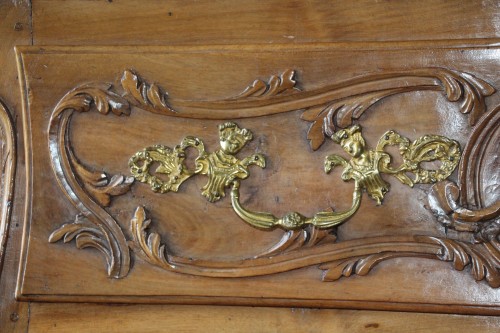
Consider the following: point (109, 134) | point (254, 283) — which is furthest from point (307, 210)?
point (109, 134)

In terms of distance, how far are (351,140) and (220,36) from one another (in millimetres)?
188

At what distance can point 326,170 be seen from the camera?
2.52ft

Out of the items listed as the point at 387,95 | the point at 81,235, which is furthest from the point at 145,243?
the point at 387,95

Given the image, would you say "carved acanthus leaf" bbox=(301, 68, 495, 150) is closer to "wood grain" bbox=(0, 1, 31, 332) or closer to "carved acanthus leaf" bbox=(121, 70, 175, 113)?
"carved acanthus leaf" bbox=(121, 70, 175, 113)

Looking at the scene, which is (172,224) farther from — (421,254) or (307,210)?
(421,254)

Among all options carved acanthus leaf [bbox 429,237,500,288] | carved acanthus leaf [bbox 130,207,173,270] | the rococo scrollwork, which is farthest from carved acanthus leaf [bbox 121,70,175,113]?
carved acanthus leaf [bbox 429,237,500,288]

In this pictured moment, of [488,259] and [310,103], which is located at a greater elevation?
[310,103]

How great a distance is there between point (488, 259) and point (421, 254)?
7 cm

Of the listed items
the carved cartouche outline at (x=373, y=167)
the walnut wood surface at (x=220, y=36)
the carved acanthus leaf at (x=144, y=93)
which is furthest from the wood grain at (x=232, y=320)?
the carved acanthus leaf at (x=144, y=93)

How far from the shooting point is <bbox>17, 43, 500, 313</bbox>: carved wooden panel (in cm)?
75

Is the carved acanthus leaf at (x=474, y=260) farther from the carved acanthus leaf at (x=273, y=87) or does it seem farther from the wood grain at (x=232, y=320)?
the carved acanthus leaf at (x=273, y=87)

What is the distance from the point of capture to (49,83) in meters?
0.81

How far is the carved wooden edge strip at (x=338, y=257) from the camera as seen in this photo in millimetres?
742

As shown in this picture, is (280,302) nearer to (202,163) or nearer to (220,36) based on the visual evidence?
(202,163)
